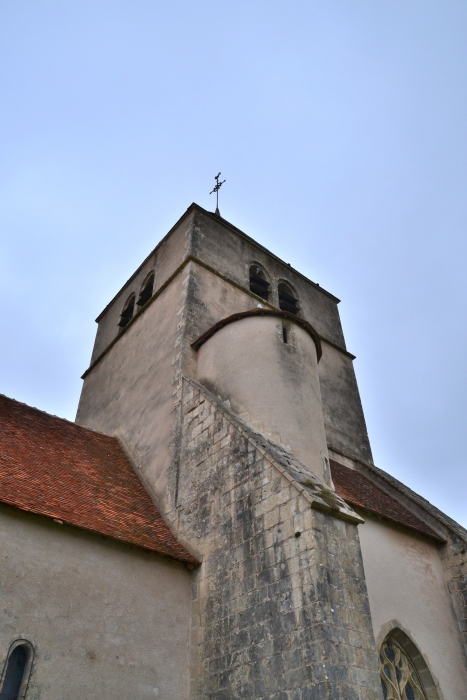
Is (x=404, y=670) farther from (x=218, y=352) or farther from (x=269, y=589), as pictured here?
(x=218, y=352)

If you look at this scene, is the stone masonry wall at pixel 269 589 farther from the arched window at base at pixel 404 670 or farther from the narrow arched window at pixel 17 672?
the arched window at base at pixel 404 670

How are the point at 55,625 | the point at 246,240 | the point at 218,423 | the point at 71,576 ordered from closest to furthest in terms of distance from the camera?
the point at 55,625 < the point at 71,576 < the point at 218,423 < the point at 246,240

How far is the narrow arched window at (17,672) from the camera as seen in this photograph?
5.83 meters

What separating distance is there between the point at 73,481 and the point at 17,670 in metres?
2.87

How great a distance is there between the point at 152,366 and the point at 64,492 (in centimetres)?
450

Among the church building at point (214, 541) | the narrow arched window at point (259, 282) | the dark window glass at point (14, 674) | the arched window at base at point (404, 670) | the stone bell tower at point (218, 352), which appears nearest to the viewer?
the dark window glass at point (14, 674)

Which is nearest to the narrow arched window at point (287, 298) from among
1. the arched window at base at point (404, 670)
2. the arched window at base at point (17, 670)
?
the arched window at base at point (404, 670)

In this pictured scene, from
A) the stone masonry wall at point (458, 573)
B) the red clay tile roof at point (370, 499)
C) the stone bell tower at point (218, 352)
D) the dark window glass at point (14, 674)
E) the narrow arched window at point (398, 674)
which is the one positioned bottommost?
the dark window glass at point (14, 674)

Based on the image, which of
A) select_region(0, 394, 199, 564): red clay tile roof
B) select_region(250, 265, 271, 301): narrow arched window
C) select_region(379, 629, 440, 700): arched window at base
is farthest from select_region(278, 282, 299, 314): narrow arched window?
select_region(379, 629, 440, 700): arched window at base

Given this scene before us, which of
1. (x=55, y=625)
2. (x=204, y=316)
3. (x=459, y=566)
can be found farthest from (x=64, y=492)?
(x=459, y=566)

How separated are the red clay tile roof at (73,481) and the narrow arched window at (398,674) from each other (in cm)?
346

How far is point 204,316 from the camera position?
12039mm

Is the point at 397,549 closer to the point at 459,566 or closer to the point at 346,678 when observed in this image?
the point at 459,566

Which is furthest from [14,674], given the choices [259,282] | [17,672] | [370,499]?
[259,282]
